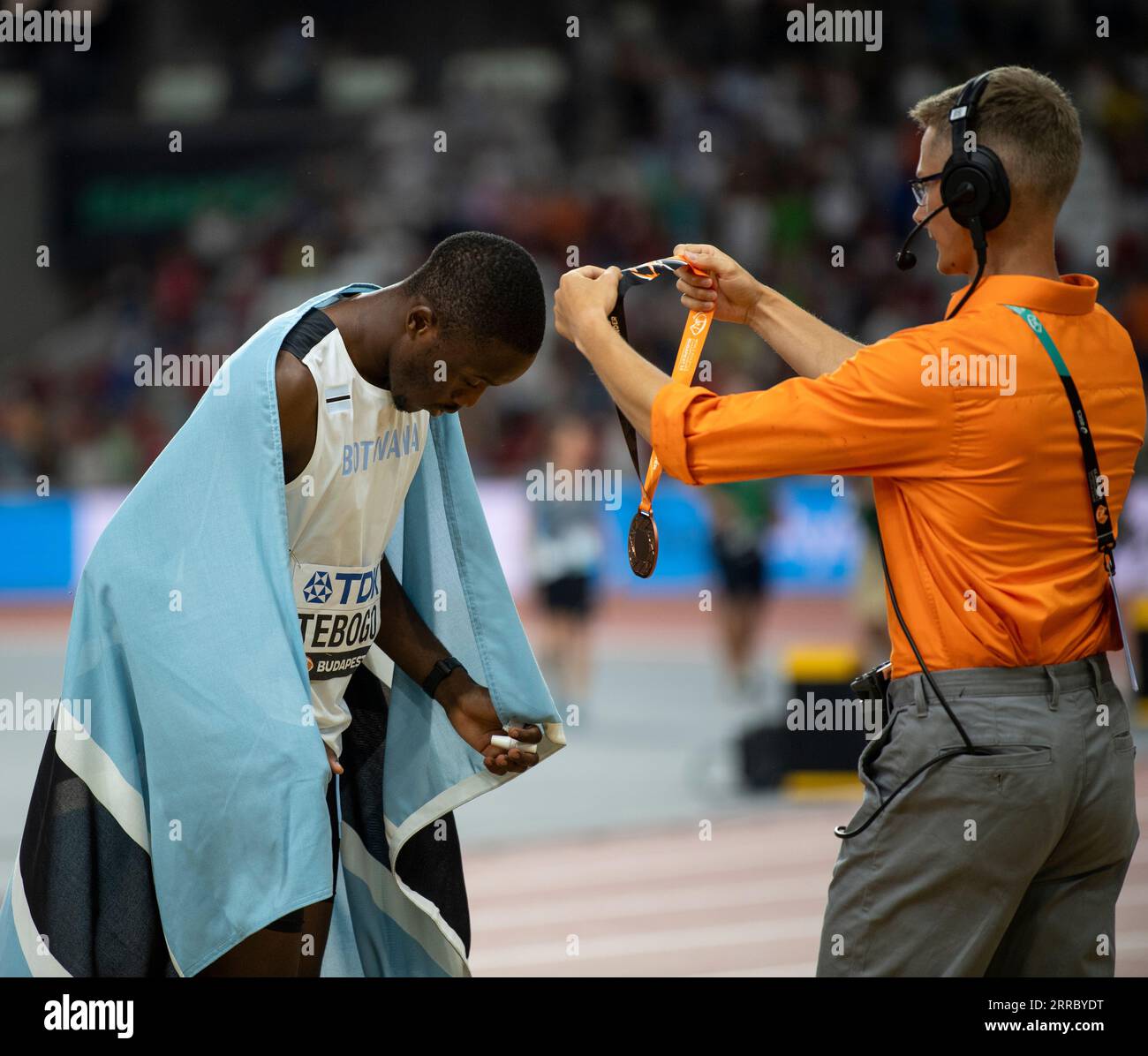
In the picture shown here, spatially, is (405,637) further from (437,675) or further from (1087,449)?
Result: (1087,449)

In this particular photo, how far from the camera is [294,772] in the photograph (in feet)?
9.33

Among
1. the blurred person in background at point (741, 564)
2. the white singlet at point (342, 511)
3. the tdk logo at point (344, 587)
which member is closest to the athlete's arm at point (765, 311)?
the white singlet at point (342, 511)

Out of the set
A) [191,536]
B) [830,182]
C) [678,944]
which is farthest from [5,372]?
[191,536]

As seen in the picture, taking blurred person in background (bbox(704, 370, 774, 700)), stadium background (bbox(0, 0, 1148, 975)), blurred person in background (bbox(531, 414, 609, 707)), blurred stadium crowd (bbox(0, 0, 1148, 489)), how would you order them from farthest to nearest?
blurred stadium crowd (bbox(0, 0, 1148, 489))
stadium background (bbox(0, 0, 1148, 975))
blurred person in background (bbox(704, 370, 774, 700))
blurred person in background (bbox(531, 414, 609, 707))

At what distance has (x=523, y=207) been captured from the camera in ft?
59.8

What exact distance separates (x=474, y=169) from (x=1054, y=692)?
1709cm

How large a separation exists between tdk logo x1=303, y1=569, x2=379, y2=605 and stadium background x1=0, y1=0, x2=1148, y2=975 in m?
5.95

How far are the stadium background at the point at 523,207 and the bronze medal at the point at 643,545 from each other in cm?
601

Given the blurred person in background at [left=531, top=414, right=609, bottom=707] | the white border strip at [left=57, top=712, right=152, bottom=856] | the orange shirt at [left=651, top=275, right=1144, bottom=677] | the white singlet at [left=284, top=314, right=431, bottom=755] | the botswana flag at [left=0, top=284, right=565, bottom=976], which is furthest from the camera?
the blurred person in background at [left=531, top=414, right=609, bottom=707]

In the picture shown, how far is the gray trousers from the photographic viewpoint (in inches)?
104

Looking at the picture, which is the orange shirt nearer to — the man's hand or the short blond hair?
the short blond hair

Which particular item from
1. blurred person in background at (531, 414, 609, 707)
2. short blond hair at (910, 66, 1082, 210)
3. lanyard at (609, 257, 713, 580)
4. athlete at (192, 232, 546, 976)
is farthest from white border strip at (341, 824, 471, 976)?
blurred person in background at (531, 414, 609, 707)

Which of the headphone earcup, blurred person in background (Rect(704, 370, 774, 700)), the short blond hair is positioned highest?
the short blond hair
